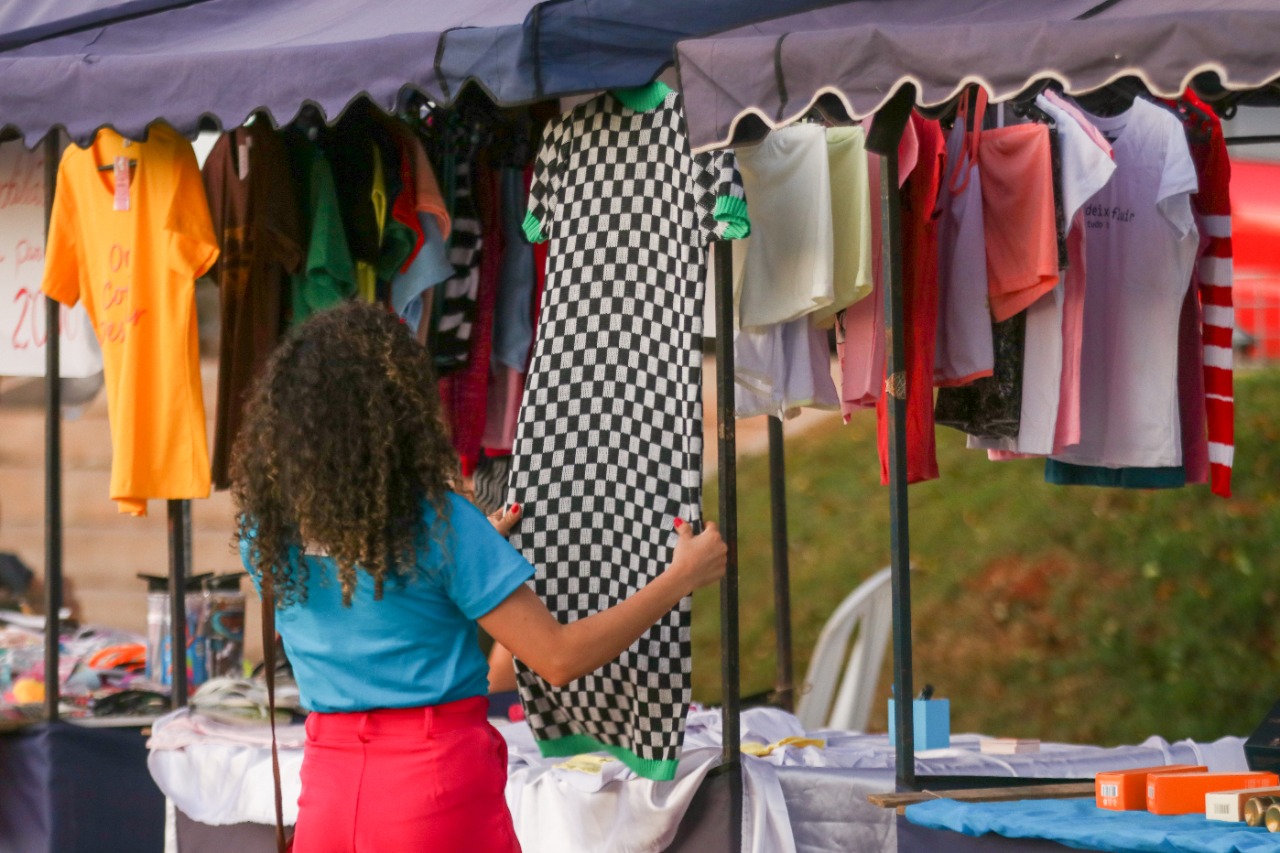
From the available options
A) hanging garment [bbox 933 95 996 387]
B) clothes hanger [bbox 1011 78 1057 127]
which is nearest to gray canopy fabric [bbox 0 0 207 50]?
hanging garment [bbox 933 95 996 387]

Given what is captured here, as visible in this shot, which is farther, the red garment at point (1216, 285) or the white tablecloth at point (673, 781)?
the red garment at point (1216, 285)

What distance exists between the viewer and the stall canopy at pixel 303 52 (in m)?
3.25

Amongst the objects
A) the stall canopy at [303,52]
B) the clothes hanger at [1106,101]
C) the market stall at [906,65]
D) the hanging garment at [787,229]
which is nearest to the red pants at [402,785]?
the market stall at [906,65]

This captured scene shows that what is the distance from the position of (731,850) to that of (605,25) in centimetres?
179

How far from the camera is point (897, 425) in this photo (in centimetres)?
336

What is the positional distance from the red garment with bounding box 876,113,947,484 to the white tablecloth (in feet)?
2.42

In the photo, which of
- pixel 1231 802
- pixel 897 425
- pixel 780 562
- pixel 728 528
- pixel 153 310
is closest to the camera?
pixel 1231 802

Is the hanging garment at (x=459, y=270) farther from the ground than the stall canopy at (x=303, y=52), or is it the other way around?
the stall canopy at (x=303, y=52)

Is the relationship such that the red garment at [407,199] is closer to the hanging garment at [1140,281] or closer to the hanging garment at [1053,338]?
the hanging garment at [1053,338]

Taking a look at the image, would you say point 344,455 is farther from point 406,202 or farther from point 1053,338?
point 1053,338

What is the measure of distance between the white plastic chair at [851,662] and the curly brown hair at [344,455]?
10.9ft

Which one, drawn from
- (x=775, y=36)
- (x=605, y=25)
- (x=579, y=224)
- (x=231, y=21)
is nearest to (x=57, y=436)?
(x=231, y=21)

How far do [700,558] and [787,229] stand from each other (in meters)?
1.02

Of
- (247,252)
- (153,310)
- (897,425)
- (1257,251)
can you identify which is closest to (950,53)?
(897,425)
